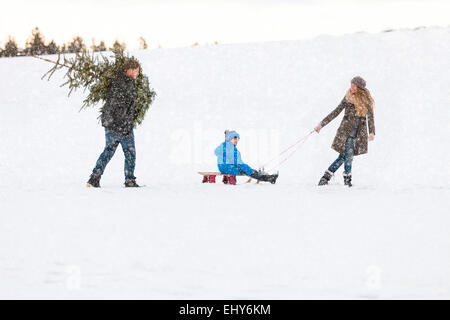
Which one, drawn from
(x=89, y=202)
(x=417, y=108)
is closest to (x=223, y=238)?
(x=89, y=202)

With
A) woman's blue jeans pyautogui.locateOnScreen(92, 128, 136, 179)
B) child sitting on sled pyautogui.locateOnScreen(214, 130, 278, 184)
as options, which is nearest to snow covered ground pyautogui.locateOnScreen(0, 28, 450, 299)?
child sitting on sled pyautogui.locateOnScreen(214, 130, 278, 184)

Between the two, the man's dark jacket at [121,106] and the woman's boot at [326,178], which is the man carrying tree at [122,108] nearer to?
the man's dark jacket at [121,106]

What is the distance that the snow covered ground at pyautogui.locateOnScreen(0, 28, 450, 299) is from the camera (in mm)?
5066

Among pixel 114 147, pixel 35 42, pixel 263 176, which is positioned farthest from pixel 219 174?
pixel 35 42

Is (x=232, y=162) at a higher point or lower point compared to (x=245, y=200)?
higher

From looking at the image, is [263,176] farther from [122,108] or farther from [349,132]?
[122,108]

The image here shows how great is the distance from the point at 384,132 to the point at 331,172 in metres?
7.89

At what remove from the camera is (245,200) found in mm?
9195

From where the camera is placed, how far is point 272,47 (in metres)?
29.9

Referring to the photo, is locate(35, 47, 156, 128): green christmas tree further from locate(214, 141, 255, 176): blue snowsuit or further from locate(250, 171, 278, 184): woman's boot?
locate(250, 171, 278, 184): woman's boot

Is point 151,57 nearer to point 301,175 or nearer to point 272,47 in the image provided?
point 272,47

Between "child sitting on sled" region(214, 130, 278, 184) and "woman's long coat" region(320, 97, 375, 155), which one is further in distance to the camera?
"child sitting on sled" region(214, 130, 278, 184)

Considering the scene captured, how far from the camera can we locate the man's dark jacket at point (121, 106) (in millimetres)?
10320

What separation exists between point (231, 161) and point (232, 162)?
23mm
